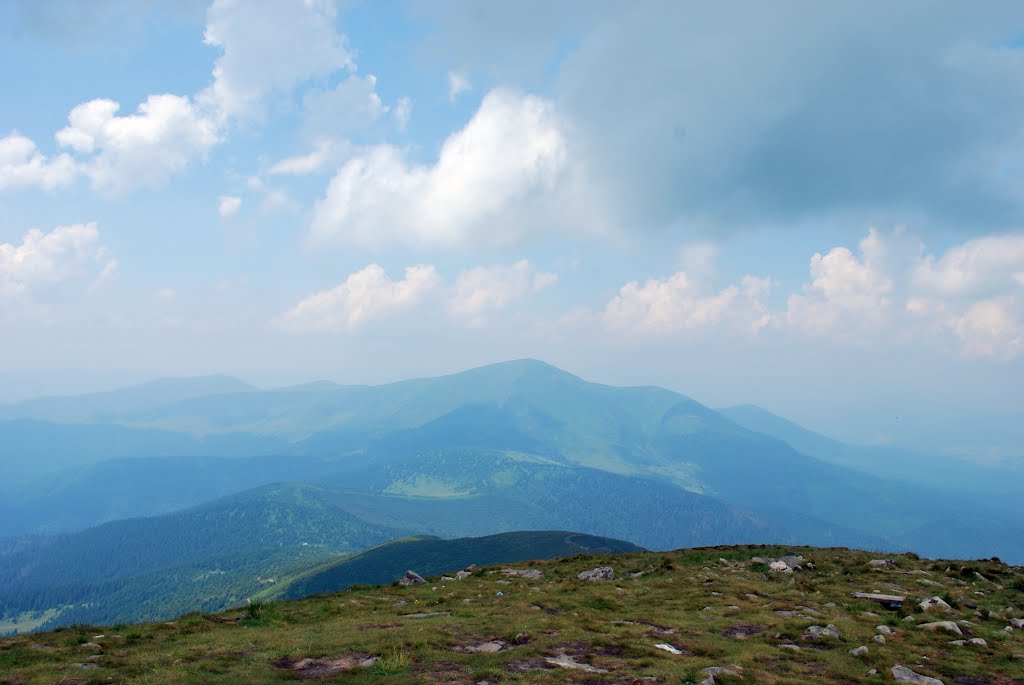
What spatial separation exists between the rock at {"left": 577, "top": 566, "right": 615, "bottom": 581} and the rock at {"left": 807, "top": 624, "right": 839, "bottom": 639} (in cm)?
1667

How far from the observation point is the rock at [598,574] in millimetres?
37906

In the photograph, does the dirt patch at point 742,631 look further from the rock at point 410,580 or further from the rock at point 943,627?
the rock at point 410,580

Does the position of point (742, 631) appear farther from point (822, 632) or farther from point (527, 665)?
point (527, 665)

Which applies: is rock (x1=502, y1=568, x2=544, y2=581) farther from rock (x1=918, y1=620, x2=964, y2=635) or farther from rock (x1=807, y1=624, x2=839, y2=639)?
rock (x1=918, y1=620, x2=964, y2=635)

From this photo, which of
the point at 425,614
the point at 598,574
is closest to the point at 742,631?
the point at 425,614

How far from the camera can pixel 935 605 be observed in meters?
26.3

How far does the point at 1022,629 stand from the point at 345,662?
2952 cm

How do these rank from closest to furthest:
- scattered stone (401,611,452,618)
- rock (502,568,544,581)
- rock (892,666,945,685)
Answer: rock (892,666,945,685) → scattered stone (401,611,452,618) → rock (502,568,544,581)

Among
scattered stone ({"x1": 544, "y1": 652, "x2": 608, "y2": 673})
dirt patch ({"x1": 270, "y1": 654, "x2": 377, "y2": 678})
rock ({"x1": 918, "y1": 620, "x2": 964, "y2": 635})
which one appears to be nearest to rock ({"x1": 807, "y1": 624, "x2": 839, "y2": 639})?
rock ({"x1": 918, "y1": 620, "x2": 964, "y2": 635})

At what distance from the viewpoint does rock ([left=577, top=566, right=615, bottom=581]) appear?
1492 inches

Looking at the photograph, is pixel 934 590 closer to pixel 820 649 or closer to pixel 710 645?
pixel 820 649

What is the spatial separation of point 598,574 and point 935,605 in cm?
1952

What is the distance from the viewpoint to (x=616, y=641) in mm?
20391

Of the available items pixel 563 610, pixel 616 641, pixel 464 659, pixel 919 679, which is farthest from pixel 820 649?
pixel 464 659
